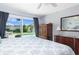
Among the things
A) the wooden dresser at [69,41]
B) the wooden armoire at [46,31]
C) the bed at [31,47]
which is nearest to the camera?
the bed at [31,47]

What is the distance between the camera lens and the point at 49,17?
1.73 meters

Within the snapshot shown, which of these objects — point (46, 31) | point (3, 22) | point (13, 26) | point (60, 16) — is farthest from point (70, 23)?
point (3, 22)

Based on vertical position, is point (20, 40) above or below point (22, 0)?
below

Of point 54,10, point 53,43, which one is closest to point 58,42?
point 53,43

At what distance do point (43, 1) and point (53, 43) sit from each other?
2.24ft

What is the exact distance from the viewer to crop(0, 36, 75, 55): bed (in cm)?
152

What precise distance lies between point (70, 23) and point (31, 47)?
72 cm

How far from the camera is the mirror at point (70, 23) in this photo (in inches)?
61.4

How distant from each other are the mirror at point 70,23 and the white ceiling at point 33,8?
7.1 inches

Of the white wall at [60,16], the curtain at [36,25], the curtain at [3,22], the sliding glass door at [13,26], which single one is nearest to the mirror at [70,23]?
the white wall at [60,16]

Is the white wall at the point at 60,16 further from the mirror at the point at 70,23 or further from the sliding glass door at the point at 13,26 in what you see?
the sliding glass door at the point at 13,26

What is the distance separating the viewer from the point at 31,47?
5.13 feet

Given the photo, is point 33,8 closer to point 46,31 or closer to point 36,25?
point 36,25
